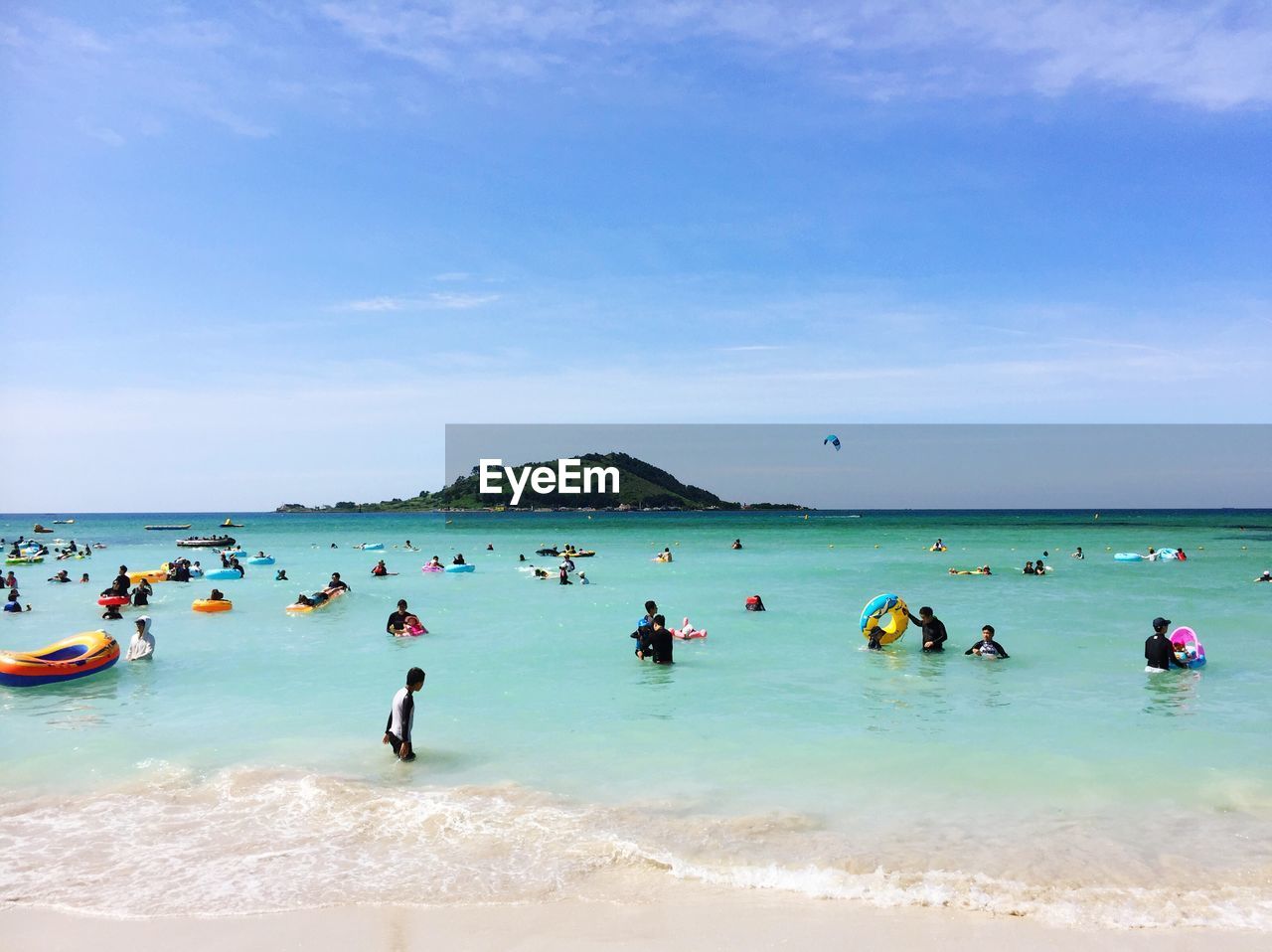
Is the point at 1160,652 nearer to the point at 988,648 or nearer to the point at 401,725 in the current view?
the point at 988,648

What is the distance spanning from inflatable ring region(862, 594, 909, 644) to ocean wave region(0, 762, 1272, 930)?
9.93 meters

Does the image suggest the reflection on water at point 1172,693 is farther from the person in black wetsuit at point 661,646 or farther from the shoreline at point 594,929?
the person in black wetsuit at point 661,646

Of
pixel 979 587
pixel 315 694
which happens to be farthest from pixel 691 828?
pixel 979 587

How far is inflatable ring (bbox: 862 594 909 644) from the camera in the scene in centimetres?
1761

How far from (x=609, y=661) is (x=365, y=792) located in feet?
25.9

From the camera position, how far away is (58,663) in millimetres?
14758

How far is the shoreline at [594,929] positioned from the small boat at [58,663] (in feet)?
31.9

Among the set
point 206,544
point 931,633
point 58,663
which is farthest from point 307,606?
point 206,544

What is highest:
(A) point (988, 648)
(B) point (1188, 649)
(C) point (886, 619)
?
(C) point (886, 619)

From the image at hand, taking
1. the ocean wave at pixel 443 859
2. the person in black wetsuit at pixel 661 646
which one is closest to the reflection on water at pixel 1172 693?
the ocean wave at pixel 443 859

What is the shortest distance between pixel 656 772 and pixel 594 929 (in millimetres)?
3671

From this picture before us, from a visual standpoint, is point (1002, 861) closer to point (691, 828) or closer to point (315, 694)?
point (691, 828)

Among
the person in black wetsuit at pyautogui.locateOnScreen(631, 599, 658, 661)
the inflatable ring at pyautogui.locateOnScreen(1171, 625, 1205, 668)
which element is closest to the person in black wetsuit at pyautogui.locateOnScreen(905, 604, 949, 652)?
the inflatable ring at pyautogui.locateOnScreen(1171, 625, 1205, 668)

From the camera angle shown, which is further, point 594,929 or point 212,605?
point 212,605
